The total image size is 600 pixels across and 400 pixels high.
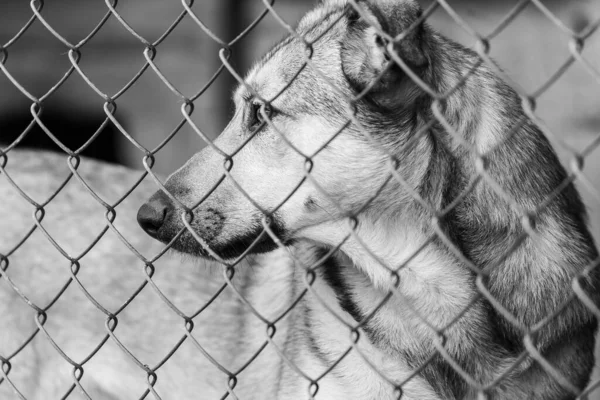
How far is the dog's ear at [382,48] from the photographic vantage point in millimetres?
1943

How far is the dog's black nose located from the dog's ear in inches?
27.1

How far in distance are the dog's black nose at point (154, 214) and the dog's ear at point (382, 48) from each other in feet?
2.26

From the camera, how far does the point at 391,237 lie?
234cm

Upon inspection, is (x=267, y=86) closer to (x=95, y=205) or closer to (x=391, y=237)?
(x=391, y=237)

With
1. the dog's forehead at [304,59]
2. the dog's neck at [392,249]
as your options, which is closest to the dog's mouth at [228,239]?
the dog's neck at [392,249]

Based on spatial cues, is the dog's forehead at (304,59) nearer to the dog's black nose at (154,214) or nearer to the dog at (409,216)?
the dog at (409,216)

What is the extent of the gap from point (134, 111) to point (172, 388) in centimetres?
432

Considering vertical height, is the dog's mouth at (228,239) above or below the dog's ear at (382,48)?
below

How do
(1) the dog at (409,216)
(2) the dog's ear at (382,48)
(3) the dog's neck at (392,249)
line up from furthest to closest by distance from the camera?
(3) the dog's neck at (392,249), (1) the dog at (409,216), (2) the dog's ear at (382,48)

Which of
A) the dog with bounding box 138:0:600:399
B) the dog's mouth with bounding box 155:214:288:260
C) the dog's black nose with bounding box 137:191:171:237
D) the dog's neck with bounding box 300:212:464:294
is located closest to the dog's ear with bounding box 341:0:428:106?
the dog with bounding box 138:0:600:399

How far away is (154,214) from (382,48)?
86 cm

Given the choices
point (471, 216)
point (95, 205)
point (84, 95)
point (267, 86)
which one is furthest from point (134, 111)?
point (471, 216)

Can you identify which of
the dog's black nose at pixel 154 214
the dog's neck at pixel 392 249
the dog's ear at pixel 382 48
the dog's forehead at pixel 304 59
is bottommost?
the dog's black nose at pixel 154 214

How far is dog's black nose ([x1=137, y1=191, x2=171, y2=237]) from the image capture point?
7.68 ft
